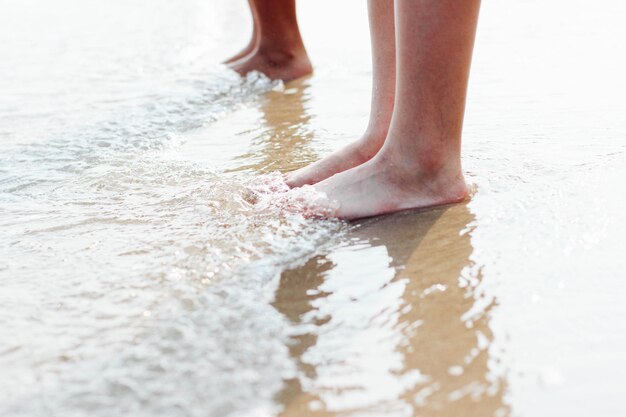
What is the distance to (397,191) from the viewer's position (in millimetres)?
1607

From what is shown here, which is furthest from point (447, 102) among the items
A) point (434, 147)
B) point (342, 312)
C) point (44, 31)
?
point (44, 31)

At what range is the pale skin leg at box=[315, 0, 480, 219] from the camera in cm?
151

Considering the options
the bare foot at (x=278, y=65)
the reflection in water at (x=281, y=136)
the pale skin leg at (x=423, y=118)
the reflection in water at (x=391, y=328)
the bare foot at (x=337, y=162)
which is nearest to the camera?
the reflection in water at (x=391, y=328)

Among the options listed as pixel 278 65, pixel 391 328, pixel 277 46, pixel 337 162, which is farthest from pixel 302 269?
pixel 277 46

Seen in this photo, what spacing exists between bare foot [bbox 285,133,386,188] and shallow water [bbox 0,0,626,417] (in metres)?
0.08

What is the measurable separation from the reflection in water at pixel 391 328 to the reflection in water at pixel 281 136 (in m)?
0.58

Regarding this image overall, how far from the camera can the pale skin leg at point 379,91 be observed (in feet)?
6.20

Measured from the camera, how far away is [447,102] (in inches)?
61.2

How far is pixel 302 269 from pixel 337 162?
22.9 inches

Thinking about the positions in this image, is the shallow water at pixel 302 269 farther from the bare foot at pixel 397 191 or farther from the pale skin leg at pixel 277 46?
the pale skin leg at pixel 277 46

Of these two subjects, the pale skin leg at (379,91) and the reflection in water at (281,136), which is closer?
the pale skin leg at (379,91)

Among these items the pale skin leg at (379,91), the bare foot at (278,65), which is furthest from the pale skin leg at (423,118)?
the bare foot at (278,65)

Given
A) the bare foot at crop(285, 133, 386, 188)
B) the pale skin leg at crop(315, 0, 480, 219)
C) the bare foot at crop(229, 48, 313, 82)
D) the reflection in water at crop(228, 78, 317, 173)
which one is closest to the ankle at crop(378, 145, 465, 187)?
the pale skin leg at crop(315, 0, 480, 219)

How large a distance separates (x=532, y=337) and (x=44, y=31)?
3.83 m
